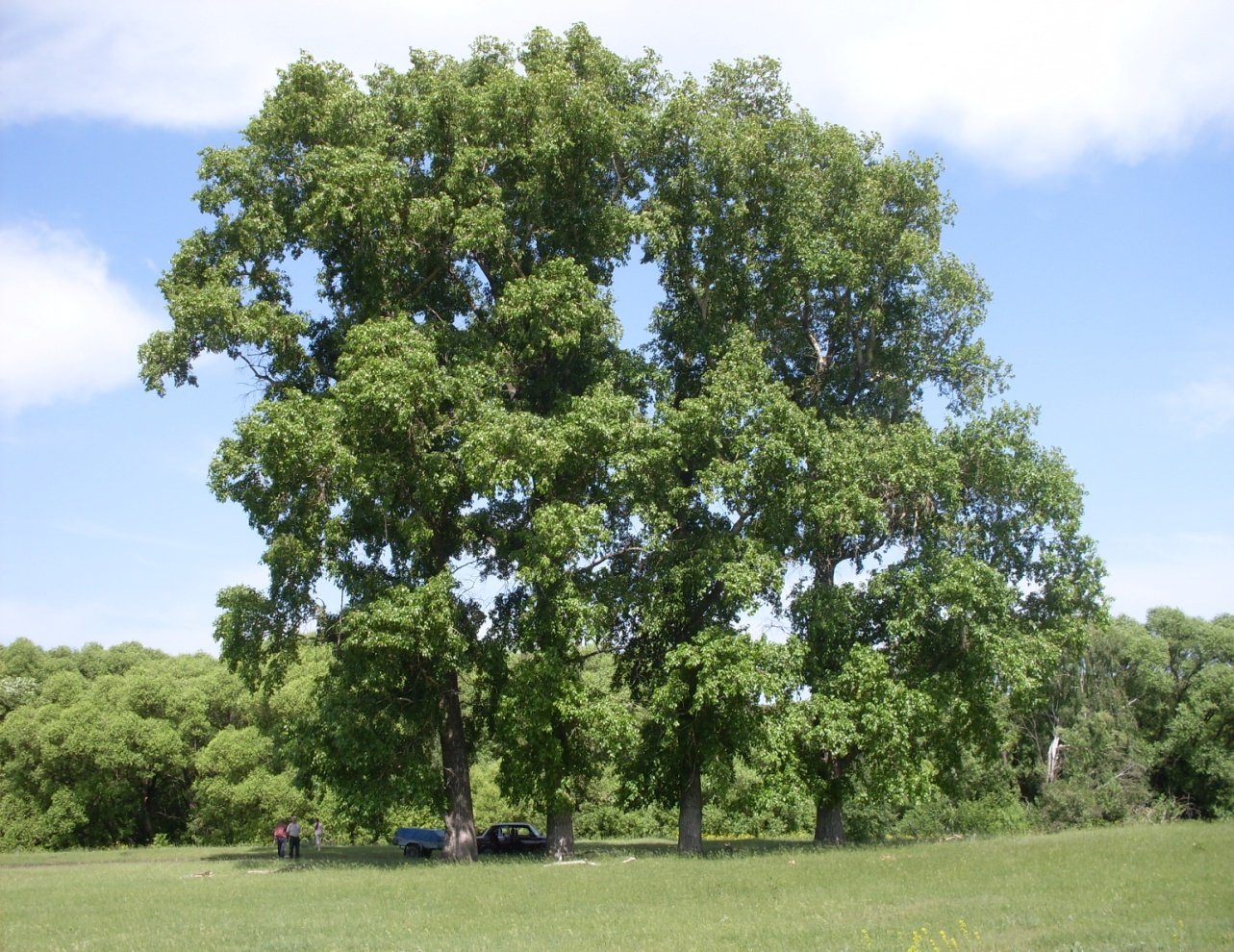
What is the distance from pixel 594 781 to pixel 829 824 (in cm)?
1175

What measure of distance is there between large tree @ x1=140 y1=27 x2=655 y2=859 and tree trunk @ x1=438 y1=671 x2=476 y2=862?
0.06m

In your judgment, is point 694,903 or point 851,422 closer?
point 694,903

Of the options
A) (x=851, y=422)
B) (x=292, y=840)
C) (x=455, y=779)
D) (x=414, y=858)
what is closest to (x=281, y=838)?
(x=292, y=840)

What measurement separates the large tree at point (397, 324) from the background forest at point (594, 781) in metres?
14.7

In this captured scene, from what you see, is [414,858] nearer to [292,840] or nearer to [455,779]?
[455,779]

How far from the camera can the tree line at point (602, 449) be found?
86.1ft

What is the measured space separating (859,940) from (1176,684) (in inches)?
1884

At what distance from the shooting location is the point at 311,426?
82.6ft

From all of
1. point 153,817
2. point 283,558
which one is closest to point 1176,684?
point 283,558

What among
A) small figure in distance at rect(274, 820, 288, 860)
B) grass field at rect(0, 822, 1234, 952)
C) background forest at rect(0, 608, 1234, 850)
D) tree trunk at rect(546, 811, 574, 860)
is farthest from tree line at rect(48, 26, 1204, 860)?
background forest at rect(0, 608, 1234, 850)

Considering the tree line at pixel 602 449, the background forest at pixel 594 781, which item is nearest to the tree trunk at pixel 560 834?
the tree line at pixel 602 449

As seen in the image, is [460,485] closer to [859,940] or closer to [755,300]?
[755,300]

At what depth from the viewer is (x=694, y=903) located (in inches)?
685

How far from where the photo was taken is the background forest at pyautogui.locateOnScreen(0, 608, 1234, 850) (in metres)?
45.4
